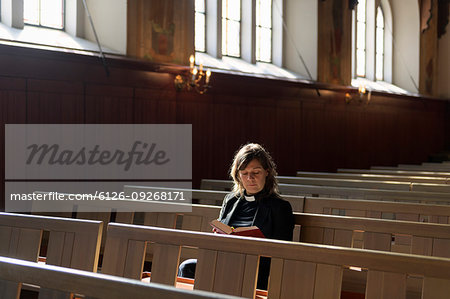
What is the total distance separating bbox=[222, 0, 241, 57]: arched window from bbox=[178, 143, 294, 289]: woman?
29.3 ft

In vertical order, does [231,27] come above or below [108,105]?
above

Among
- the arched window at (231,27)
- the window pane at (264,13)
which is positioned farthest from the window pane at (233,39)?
the window pane at (264,13)

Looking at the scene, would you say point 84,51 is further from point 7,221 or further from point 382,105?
point 382,105

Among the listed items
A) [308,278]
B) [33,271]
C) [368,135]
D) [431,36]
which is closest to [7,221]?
[33,271]

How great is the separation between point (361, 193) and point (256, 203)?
94.6 inches

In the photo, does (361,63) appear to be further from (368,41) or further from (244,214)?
(244,214)

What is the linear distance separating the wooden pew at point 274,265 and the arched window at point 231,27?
399 inches

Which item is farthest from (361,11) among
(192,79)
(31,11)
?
(31,11)

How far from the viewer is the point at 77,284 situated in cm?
190

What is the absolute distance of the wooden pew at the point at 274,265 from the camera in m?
2.43

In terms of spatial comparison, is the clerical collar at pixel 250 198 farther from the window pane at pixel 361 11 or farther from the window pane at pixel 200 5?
the window pane at pixel 361 11

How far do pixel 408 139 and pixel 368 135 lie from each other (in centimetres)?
231

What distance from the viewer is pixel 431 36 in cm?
1884

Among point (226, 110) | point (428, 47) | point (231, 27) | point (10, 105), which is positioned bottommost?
point (10, 105)
